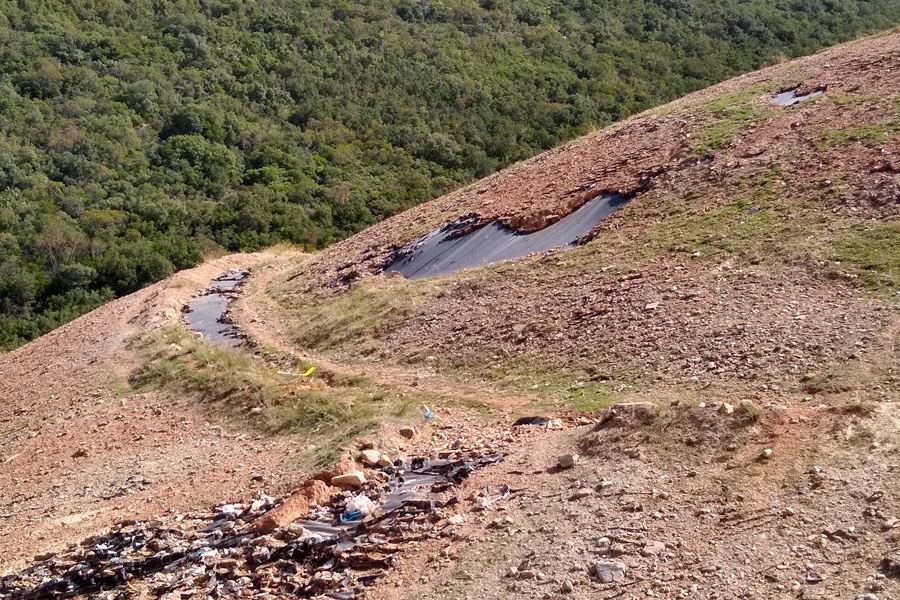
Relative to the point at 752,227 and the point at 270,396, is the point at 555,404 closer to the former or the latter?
the point at 270,396

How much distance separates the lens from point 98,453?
975cm

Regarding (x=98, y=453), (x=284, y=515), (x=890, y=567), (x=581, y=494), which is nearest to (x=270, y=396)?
(x=98, y=453)

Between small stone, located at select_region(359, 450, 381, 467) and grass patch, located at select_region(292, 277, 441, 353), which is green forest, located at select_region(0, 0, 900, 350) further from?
small stone, located at select_region(359, 450, 381, 467)

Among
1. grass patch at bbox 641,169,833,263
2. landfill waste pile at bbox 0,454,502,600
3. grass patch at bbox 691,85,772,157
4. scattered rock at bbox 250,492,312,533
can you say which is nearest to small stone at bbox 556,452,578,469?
landfill waste pile at bbox 0,454,502,600

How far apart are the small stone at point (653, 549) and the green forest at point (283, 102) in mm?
25353

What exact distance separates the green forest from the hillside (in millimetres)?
15191

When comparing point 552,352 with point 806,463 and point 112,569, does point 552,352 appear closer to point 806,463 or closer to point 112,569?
point 806,463

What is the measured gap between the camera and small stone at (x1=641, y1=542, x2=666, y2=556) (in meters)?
4.66

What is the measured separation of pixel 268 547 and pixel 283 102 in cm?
3775

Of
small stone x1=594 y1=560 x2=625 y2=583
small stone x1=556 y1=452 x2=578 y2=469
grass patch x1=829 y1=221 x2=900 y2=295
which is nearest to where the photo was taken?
small stone x1=594 y1=560 x2=625 y2=583

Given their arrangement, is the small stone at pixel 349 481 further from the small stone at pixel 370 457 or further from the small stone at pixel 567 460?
the small stone at pixel 567 460

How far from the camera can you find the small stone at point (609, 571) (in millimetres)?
4547

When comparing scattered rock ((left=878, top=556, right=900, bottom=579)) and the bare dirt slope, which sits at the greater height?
scattered rock ((left=878, top=556, right=900, bottom=579))

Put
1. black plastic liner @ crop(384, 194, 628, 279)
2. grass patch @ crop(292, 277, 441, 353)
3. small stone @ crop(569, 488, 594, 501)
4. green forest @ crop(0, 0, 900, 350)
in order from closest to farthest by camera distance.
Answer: small stone @ crop(569, 488, 594, 501), grass patch @ crop(292, 277, 441, 353), black plastic liner @ crop(384, 194, 628, 279), green forest @ crop(0, 0, 900, 350)
